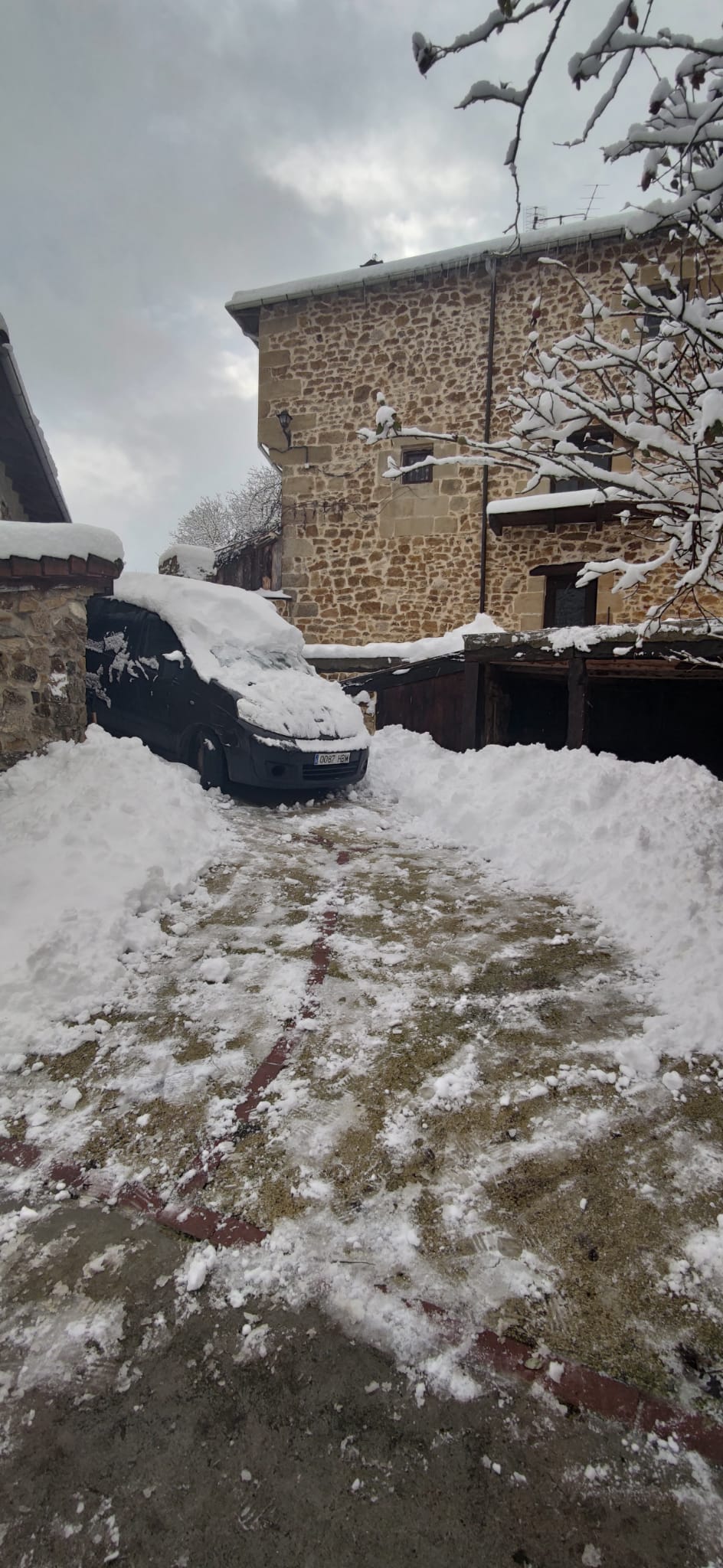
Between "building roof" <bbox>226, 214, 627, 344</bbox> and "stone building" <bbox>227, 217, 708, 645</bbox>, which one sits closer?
"building roof" <bbox>226, 214, 627, 344</bbox>

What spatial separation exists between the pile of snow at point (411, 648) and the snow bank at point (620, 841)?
6.63ft

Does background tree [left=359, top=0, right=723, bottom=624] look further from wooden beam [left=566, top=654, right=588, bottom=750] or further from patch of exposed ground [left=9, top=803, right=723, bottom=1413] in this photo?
wooden beam [left=566, top=654, right=588, bottom=750]

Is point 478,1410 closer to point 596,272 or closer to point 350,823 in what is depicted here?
point 350,823

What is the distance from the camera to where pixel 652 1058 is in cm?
296

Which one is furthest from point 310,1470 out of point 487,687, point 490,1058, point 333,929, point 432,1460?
point 487,687

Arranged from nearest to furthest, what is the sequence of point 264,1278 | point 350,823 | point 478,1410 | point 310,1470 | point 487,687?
1. point 310,1470
2. point 478,1410
3. point 264,1278
4. point 350,823
5. point 487,687

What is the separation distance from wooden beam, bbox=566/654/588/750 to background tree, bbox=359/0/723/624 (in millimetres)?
4613

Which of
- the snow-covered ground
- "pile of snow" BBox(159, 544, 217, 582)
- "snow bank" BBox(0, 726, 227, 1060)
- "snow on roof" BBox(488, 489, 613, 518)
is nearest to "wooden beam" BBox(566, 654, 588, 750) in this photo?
the snow-covered ground

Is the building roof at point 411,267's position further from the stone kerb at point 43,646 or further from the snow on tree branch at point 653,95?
the snow on tree branch at point 653,95

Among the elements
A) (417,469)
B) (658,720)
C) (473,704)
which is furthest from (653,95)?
(417,469)

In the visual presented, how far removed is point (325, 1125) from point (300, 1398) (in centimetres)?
97

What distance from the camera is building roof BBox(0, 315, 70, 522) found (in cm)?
761

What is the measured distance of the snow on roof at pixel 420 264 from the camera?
38.0ft

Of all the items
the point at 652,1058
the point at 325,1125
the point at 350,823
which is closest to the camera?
the point at 325,1125
